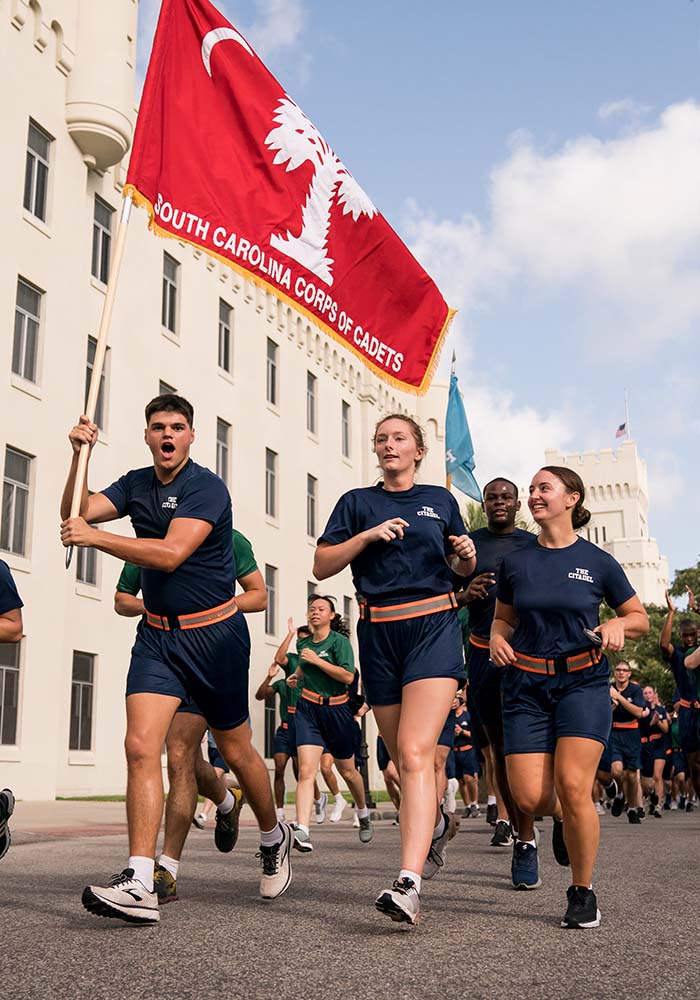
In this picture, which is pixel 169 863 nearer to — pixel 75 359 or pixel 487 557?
pixel 487 557

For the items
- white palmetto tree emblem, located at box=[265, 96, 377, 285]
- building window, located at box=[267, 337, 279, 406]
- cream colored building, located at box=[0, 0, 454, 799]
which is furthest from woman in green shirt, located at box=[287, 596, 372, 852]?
building window, located at box=[267, 337, 279, 406]

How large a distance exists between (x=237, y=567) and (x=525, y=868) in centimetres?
235

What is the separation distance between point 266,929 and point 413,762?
0.97 m

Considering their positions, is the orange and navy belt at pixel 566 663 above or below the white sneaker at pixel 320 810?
above

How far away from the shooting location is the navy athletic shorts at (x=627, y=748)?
666 inches

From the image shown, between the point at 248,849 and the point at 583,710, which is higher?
the point at 583,710

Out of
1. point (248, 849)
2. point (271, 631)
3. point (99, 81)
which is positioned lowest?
point (248, 849)

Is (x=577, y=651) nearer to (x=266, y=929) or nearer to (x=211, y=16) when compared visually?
(x=266, y=929)

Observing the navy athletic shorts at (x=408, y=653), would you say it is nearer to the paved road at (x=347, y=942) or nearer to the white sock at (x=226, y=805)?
the paved road at (x=347, y=942)

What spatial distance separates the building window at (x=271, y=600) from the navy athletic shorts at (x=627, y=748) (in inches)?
633

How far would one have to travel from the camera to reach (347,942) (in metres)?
4.43

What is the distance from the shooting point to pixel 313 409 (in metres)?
37.6

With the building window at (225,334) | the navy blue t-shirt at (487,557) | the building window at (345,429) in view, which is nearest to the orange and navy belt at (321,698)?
the navy blue t-shirt at (487,557)

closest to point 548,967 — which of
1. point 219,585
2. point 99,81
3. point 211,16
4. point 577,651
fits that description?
point 577,651
